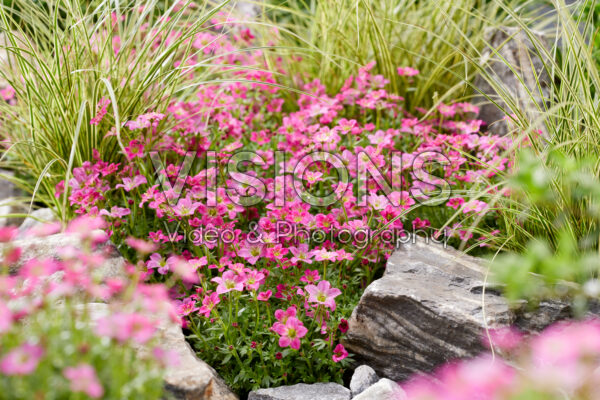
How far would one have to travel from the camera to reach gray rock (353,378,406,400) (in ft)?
6.35

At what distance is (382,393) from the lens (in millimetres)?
1942

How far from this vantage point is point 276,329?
197cm

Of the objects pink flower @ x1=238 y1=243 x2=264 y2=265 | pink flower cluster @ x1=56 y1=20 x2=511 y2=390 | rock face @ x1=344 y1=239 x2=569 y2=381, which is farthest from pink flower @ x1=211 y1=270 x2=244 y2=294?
rock face @ x1=344 y1=239 x2=569 y2=381

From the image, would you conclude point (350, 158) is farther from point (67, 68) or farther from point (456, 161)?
point (67, 68)

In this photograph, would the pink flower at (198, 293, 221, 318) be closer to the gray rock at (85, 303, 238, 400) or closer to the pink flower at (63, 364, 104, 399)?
the gray rock at (85, 303, 238, 400)

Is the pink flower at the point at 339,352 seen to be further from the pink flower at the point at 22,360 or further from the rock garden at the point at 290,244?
the pink flower at the point at 22,360

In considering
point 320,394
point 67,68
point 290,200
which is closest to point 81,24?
point 67,68

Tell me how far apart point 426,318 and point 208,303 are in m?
0.77

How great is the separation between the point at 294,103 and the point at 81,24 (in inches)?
53.1

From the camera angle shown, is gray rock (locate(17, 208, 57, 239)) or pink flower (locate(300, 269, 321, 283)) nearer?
pink flower (locate(300, 269, 321, 283))

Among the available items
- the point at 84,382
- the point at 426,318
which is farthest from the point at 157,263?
the point at 84,382

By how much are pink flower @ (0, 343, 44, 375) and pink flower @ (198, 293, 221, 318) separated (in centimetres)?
85

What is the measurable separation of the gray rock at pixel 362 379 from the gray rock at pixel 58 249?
972 mm

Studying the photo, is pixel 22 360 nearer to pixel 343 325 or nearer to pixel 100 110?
pixel 343 325
